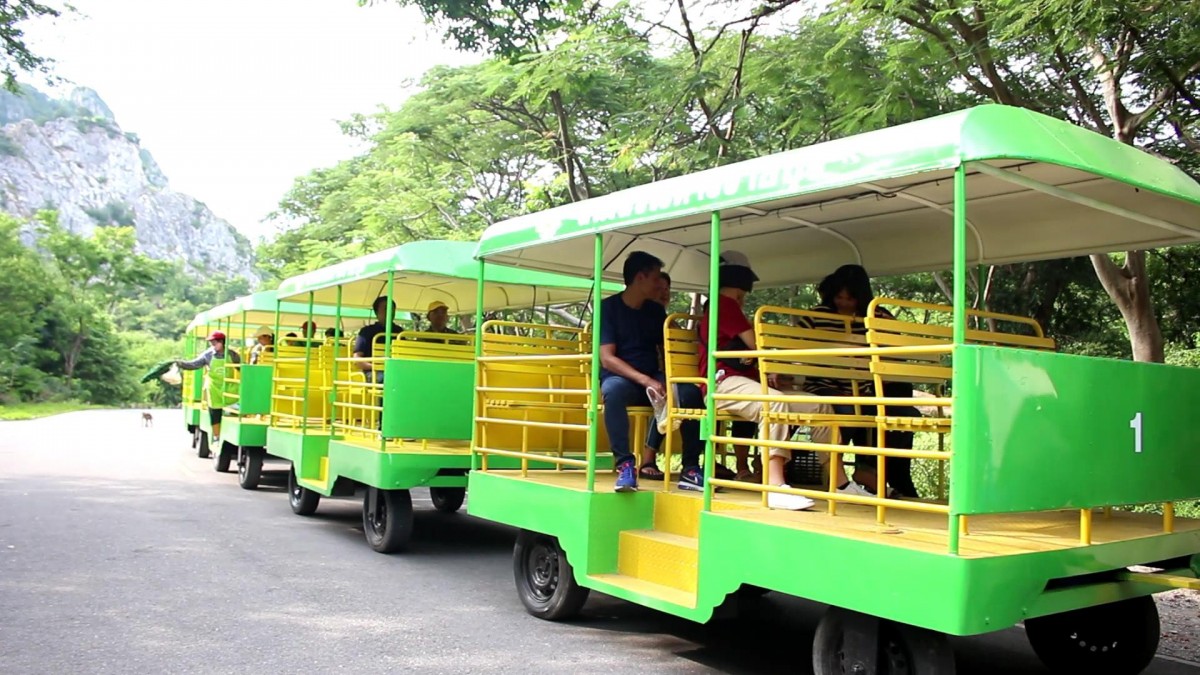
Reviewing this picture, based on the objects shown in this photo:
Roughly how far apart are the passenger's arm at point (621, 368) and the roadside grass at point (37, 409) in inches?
1252

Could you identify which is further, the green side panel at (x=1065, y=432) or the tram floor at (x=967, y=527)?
the tram floor at (x=967, y=527)

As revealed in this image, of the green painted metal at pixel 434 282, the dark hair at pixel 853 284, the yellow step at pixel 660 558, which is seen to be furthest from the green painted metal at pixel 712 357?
the green painted metal at pixel 434 282

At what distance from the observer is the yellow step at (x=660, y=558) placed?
195 inches

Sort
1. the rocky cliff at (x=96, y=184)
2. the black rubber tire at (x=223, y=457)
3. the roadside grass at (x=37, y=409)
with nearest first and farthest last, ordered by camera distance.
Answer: the black rubber tire at (x=223, y=457) < the roadside grass at (x=37, y=409) < the rocky cliff at (x=96, y=184)

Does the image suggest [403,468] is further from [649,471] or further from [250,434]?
[250,434]

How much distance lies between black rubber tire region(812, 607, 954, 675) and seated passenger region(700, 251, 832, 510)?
2.45ft

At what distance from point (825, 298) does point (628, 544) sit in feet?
6.49

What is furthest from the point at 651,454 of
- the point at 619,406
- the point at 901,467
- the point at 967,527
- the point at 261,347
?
the point at 261,347

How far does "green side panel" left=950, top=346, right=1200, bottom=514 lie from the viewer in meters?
3.44

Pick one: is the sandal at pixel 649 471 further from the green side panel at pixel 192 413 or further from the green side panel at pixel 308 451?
the green side panel at pixel 192 413

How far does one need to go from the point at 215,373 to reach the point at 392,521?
7.42 meters

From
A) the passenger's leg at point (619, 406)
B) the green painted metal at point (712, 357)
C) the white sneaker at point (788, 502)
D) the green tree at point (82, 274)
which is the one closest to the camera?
the green painted metal at point (712, 357)

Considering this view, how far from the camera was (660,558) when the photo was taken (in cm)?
516

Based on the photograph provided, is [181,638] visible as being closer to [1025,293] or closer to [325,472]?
[325,472]
